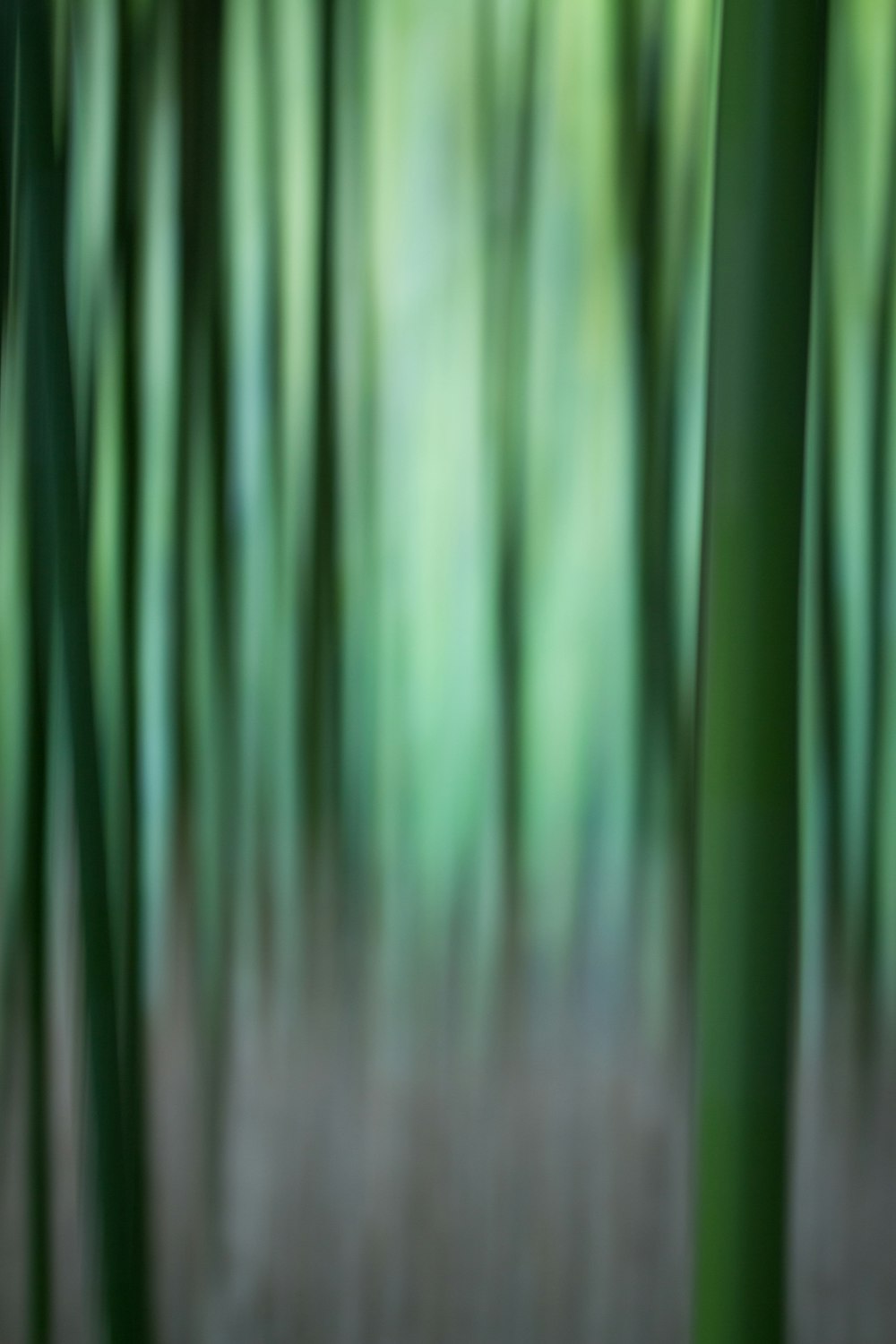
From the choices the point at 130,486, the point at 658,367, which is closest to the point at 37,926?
the point at 130,486

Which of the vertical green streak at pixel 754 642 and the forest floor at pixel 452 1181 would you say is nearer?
the vertical green streak at pixel 754 642

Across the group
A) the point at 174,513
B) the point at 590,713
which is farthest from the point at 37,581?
the point at 590,713

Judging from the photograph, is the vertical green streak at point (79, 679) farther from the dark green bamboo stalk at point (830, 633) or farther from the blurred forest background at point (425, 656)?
the dark green bamboo stalk at point (830, 633)

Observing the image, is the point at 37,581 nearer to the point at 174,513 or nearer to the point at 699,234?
the point at 174,513

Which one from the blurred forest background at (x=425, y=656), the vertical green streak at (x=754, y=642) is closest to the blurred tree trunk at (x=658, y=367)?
the blurred forest background at (x=425, y=656)

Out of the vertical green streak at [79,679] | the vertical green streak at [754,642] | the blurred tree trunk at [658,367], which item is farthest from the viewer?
the blurred tree trunk at [658,367]

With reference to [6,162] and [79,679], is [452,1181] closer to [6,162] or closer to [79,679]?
[79,679]

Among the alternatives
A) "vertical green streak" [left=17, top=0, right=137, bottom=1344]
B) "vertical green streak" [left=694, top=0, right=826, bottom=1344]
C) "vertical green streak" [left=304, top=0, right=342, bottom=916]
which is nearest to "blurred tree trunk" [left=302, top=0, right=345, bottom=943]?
"vertical green streak" [left=304, top=0, right=342, bottom=916]
